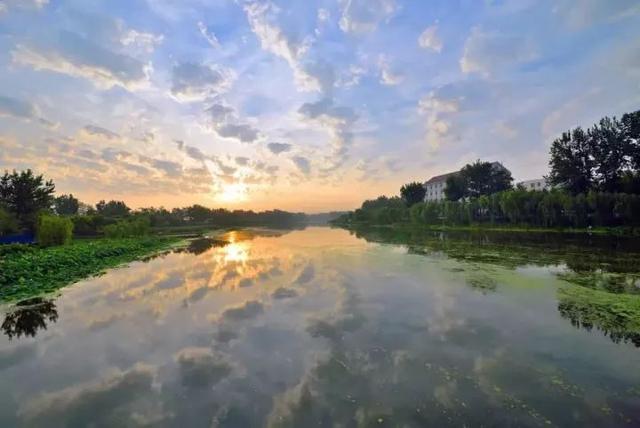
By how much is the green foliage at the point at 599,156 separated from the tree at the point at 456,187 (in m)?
20.7

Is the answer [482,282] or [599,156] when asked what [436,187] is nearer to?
[599,156]

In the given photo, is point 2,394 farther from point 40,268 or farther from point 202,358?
point 40,268

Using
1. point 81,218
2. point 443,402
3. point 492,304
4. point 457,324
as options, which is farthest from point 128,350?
point 81,218

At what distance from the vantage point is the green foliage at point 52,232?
1102 inches

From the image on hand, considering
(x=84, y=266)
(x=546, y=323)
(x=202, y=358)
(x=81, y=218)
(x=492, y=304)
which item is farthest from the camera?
(x=81, y=218)

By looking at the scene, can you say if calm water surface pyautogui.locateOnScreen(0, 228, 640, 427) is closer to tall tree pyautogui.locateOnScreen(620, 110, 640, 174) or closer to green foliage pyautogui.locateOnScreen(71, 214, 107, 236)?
green foliage pyautogui.locateOnScreen(71, 214, 107, 236)

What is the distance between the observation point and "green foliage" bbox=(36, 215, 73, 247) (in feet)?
91.8

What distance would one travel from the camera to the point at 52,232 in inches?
1112

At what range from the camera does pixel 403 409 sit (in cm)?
514

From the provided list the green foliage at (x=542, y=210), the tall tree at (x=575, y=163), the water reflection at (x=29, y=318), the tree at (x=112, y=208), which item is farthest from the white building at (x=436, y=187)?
the water reflection at (x=29, y=318)

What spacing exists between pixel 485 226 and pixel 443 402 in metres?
59.9

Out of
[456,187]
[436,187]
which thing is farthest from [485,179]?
[436,187]

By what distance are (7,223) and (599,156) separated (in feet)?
274

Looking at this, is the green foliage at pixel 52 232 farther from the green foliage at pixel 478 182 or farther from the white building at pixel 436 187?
the white building at pixel 436 187
